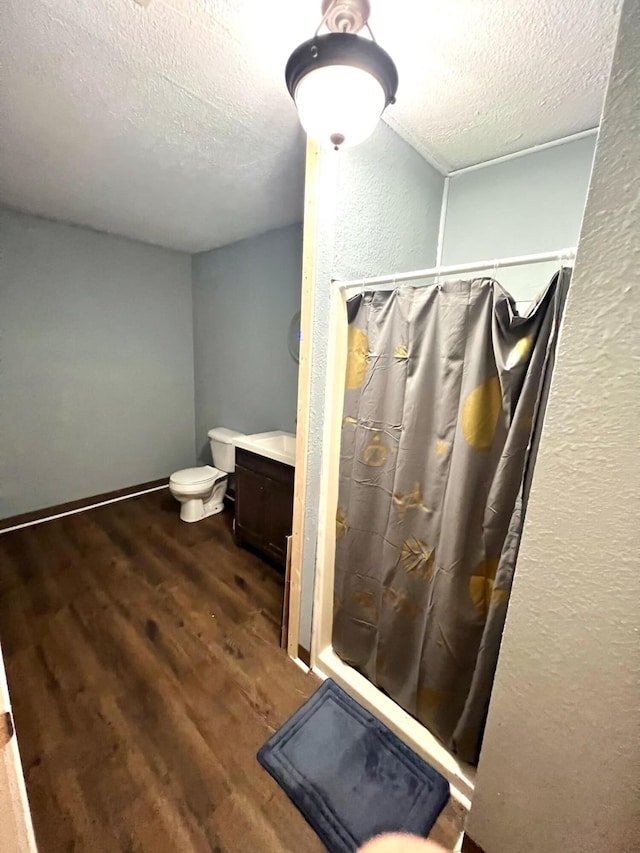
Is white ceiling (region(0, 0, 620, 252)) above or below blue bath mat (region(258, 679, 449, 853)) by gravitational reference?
above

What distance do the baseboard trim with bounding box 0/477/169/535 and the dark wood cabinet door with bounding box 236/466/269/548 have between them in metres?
1.37

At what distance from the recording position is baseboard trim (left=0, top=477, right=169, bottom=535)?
2.57m

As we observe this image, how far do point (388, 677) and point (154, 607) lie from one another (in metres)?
1.32

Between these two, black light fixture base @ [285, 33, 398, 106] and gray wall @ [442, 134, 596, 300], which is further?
gray wall @ [442, 134, 596, 300]

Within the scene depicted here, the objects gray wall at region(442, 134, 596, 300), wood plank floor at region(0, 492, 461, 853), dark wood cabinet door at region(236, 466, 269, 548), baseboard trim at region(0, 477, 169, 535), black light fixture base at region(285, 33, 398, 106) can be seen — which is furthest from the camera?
baseboard trim at region(0, 477, 169, 535)

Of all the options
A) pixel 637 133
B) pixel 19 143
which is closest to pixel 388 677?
pixel 637 133

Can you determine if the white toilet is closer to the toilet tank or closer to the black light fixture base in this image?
the toilet tank

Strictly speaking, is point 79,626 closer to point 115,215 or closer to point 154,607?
point 154,607

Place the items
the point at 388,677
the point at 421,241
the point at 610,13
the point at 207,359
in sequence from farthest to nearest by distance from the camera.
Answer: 1. the point at 207,359
2. the point at 421,241
3. the point at 388,677
4. the point at 610,13

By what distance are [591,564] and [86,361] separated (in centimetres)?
336

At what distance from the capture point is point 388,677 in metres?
1.36

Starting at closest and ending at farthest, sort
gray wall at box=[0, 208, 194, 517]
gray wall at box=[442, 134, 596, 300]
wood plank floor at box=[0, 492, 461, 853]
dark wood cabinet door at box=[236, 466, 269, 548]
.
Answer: wood plank floor at box=[0, 492, 461, 853] → gray wall at box=[442, 134, 596, 300] → dark wood cabinet door at box=[236, 466, 269, 548] → gray wall at box=[0, 208, 194, 517]

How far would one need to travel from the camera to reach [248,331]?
284 cm

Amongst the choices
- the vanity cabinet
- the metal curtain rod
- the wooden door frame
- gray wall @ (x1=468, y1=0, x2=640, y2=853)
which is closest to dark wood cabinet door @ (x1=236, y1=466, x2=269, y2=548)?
the vanity cabinet
